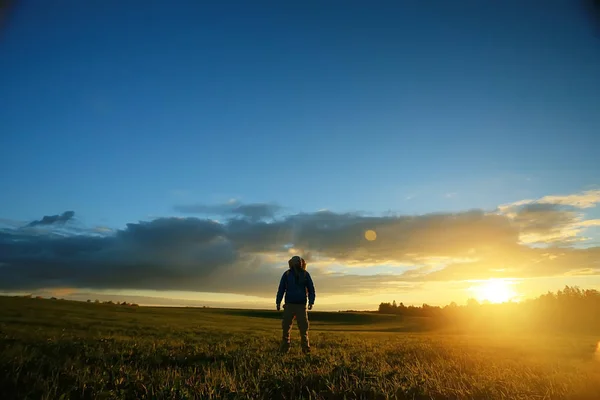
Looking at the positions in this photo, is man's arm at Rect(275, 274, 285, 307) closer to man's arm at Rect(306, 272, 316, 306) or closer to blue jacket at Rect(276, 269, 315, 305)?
blue jacket at Rect(276, 269, 315, 305)

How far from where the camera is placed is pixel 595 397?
682cm

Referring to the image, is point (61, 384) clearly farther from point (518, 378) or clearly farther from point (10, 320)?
point (10, 320)

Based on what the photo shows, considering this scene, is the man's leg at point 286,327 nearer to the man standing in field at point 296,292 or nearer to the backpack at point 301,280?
the man standing in field at point 296,292

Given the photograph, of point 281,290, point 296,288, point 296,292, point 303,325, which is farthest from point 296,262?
point 303,325

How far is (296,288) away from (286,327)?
143 cm

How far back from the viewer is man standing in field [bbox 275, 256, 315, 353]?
572 inches

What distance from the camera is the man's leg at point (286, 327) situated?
13.4 meters

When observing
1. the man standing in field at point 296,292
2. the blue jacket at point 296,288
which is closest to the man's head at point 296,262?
the man standing in field at point 296,292

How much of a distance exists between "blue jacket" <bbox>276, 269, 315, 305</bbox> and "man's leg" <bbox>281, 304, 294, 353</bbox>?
11.1 inches

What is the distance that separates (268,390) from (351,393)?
128cm

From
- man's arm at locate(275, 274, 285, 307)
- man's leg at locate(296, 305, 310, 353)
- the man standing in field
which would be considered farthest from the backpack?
man's leg at locate(296, 305, 310, 353)

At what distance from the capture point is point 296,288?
581 inches

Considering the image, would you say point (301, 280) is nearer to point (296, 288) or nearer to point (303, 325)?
point (296, 288)

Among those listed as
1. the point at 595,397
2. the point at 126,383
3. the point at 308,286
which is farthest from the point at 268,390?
the point at 308,286
